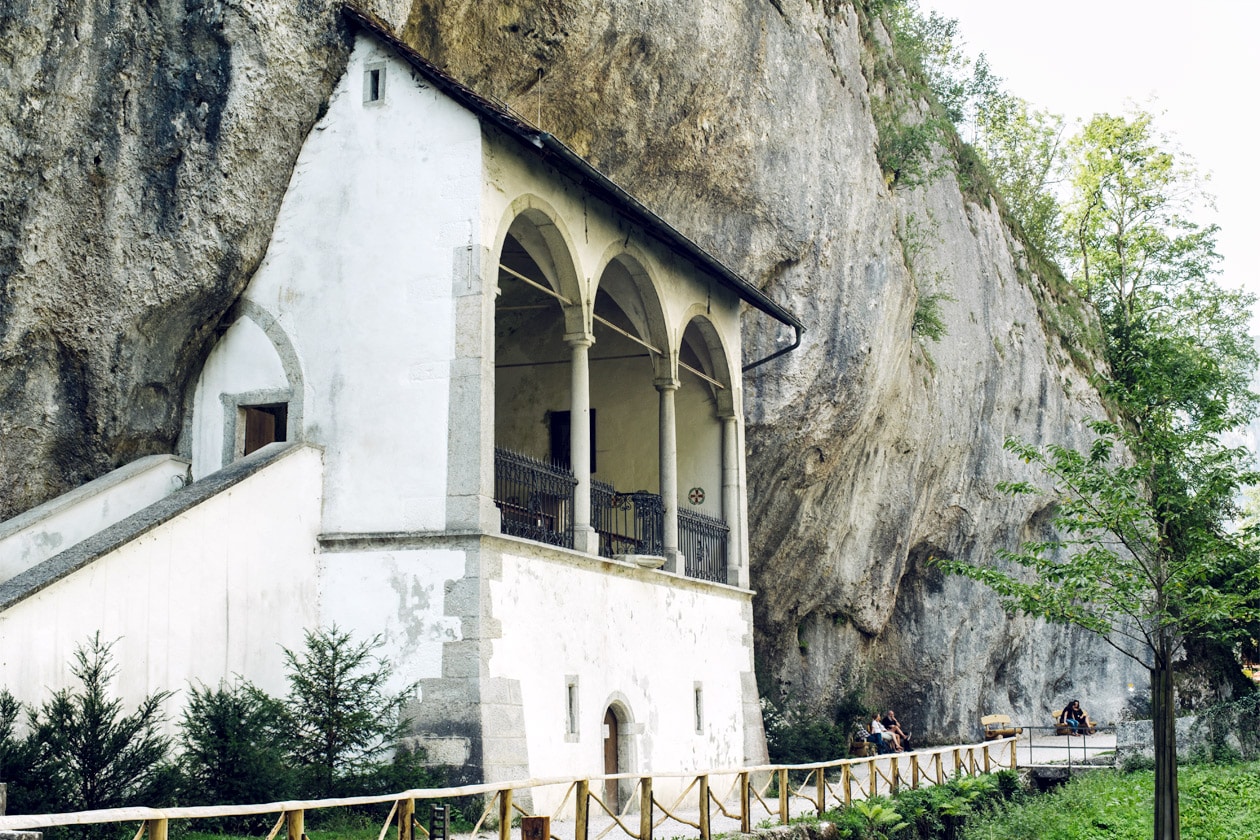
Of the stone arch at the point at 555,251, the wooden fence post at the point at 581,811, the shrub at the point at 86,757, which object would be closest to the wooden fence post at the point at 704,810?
the wooden fence post at the point at 581,811

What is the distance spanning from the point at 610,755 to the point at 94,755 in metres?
7.03

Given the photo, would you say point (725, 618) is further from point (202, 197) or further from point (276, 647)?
point (202, 197)

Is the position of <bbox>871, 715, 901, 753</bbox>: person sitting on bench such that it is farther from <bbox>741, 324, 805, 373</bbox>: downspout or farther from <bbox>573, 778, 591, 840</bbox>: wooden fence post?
<bbox>573, 778, 591, 840</bbox>: wooden fence post

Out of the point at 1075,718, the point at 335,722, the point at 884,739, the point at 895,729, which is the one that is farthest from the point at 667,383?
the point at 1075,718

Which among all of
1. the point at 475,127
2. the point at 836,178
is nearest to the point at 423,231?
the point at 475,127

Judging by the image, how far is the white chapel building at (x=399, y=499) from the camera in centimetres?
1255

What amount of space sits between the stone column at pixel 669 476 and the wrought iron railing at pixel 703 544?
51cm

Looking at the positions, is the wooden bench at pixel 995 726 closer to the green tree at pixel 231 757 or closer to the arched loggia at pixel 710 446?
the arched loggia at pixel 710 446

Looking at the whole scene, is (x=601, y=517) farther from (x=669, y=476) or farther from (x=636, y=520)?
(x=669, y=476)

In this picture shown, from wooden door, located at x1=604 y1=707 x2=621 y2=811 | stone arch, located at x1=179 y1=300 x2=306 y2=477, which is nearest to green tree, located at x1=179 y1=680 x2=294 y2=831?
stone arch, located at x1=179 y1=300 x2=306 y2=477

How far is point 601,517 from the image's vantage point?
18062 mm

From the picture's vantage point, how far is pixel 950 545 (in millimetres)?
30422

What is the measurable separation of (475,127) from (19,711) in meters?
6.98

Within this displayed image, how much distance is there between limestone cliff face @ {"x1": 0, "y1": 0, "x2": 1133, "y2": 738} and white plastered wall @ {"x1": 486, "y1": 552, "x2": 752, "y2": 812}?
4144mm
